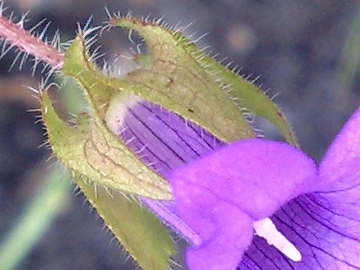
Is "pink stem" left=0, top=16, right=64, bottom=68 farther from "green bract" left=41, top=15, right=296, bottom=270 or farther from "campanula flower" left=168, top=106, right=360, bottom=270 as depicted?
"campanula flower" left=168, top=106, right=360, bottom=270

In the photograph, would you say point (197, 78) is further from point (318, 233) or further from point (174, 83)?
point (318, 233)

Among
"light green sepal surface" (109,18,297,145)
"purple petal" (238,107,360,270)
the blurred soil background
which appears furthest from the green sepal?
the blurred soil background

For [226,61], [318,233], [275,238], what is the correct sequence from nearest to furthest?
[275,238], [318,233], [226,61]

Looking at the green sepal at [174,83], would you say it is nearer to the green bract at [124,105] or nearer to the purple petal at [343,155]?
the green bract at [124,105]

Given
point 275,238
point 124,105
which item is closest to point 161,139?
point 124,105

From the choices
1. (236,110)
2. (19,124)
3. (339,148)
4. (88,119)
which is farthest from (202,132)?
(19,124)
